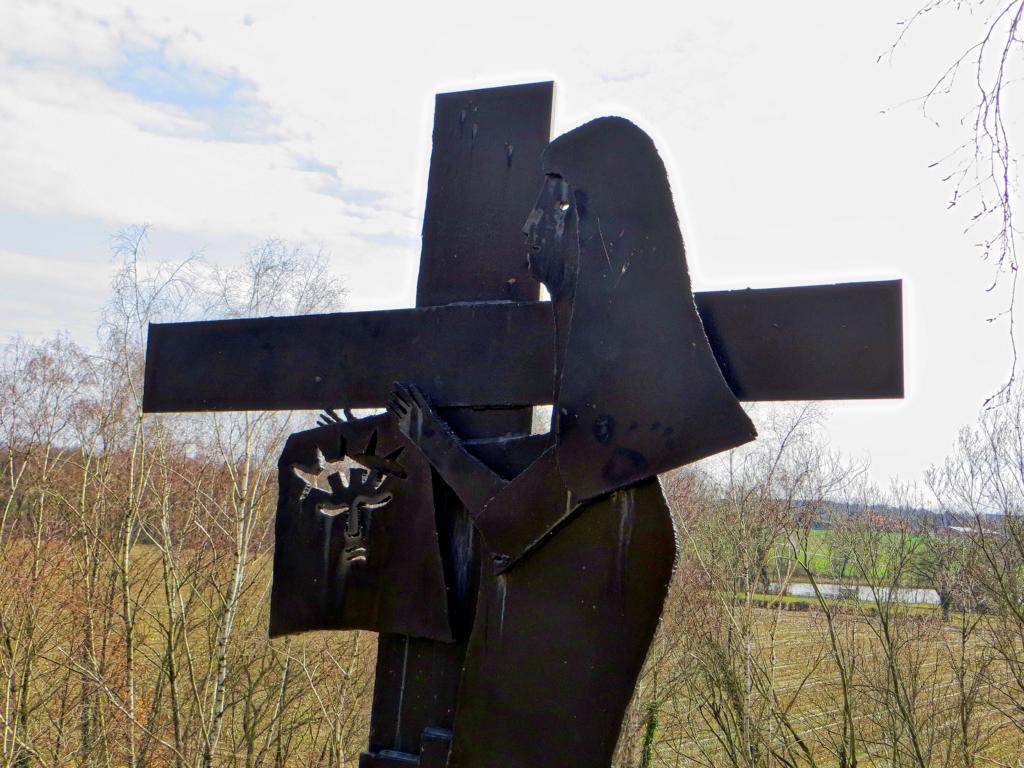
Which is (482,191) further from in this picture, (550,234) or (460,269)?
(550,234)

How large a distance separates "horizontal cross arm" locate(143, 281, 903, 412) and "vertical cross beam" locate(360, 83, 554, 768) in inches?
3.1

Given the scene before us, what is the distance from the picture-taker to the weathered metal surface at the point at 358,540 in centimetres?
179

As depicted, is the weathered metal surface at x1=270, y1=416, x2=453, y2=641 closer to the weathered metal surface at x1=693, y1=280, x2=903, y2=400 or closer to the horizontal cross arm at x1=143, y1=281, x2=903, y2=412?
the horizontal cross arm at x1=143, y1=281, x2=903, y2=412

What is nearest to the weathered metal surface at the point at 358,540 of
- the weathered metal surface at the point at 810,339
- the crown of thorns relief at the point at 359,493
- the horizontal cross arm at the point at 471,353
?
the crown of thorns relief at the point at 359,493

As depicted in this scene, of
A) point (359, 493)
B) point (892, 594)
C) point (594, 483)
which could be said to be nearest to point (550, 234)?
point (594, 483)

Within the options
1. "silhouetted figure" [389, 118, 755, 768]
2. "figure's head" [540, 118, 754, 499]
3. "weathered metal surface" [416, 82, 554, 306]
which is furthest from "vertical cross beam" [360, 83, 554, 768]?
"figure's head" [540, 118, 754, 499]

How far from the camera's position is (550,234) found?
173 cm

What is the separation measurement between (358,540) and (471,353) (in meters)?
0.43

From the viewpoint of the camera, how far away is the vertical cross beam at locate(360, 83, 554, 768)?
1.78 m

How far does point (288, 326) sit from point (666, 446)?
97 centimetres

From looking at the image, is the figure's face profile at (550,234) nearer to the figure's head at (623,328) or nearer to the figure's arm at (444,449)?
the figure's head at (623,328)

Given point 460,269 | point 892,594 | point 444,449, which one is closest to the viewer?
point 444,449

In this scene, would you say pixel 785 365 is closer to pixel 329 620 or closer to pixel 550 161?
pixel 550 161

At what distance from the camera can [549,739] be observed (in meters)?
1.54
